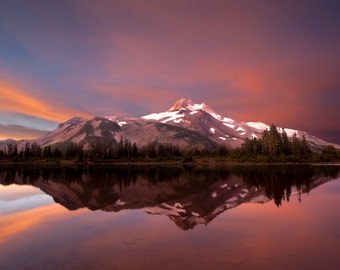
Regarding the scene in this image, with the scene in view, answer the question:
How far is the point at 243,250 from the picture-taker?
689 inches

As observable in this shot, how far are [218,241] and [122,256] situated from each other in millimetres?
6700

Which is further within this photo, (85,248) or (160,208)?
(160,208)

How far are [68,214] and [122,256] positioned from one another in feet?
50.9

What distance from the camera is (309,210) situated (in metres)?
30.5

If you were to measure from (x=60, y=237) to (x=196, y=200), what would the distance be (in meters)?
20.7

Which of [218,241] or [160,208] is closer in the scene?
[218,241]

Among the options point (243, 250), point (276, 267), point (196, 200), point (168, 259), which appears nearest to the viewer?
point (276, 267)

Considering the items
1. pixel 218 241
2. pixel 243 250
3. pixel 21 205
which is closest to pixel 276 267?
pixel 243 250

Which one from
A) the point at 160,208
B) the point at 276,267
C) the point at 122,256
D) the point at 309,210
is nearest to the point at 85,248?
the point at 122,256

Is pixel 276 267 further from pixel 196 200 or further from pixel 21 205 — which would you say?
pixel 21 205

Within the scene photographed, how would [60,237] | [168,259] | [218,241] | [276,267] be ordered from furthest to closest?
[60,237] → [218,241] → [168,259] → [276,267]

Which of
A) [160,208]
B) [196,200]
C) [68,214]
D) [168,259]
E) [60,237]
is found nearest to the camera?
[168,259]

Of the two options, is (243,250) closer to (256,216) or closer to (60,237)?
(256,216)

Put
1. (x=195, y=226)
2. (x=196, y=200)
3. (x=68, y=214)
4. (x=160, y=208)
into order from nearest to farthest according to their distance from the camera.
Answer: (x=195, y=226)
(x=68, y=214)
(x=160, y=208)
(x=196, y=200)
